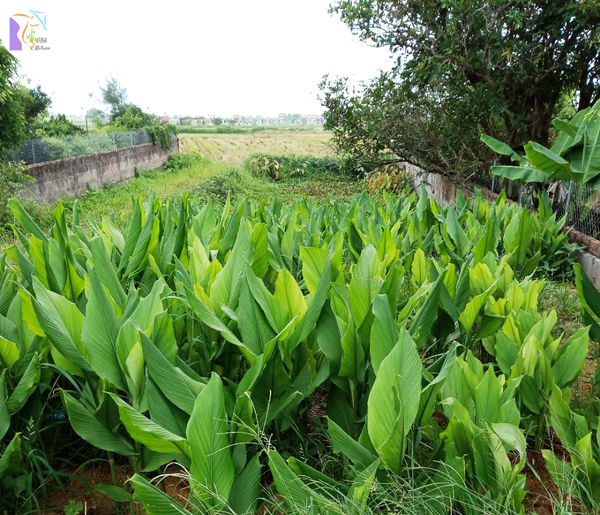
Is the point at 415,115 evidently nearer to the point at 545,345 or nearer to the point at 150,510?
the point at 545,345

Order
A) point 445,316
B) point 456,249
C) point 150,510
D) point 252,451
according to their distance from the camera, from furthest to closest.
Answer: point 456,249, point 445,316, point 252,451, point 150,510

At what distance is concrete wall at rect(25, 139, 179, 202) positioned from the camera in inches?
A: 450

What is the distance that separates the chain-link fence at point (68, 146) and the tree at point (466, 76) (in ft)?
22.6

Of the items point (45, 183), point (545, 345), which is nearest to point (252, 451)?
point (545, 345)

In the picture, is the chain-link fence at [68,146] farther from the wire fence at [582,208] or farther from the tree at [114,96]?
the tree at [114,96]

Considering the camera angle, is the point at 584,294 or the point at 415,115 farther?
the point at 415,115

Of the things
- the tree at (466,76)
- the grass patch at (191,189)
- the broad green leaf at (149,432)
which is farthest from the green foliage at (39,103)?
the broad green leaf at (149,432)

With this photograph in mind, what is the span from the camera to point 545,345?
1.72m

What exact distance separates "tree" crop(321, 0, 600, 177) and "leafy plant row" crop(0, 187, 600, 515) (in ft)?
19.6

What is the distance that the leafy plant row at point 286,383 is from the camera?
112 cm

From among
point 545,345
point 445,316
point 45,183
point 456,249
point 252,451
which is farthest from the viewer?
point 45,183

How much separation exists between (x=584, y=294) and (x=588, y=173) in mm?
3105

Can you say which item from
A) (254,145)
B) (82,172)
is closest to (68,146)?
(82,172)

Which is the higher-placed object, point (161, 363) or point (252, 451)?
point (161, 363)
